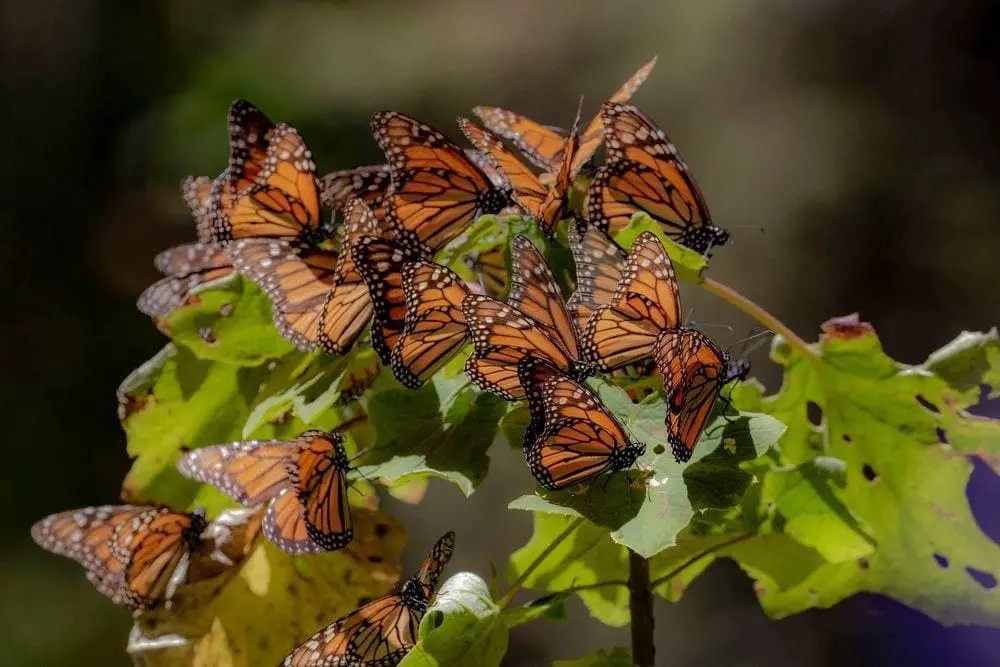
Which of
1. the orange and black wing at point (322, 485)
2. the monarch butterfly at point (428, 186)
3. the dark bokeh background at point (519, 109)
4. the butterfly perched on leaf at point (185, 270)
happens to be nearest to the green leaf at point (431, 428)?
the orange and black wing at point (322, 485)

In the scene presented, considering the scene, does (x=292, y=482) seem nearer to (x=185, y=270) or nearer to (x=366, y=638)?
(x=366, y=638)

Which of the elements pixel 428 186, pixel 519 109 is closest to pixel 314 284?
pixel 428 186

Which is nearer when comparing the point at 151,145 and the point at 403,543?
the point at 403,543

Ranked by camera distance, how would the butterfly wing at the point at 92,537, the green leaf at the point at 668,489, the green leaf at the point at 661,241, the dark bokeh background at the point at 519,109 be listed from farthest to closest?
the dark bokeh background at the point at 519,109 → the butterfly wing at the point at 92,537 → the green leaf at the point at 661,241 → the green leaf at the point at 668,489

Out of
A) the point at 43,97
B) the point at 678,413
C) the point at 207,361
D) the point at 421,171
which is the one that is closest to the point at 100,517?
the point at 207,361

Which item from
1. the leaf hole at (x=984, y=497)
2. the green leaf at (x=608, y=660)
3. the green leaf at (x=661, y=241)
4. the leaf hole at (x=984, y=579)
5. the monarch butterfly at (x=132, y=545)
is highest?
the green leaf at (x=661, y=241)

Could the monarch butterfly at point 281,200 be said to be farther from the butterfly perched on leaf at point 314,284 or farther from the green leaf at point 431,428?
the green leaf at point 431,428

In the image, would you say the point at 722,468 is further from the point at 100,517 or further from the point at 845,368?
the point at 100,517
